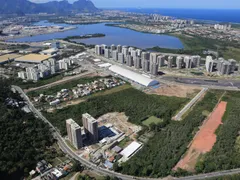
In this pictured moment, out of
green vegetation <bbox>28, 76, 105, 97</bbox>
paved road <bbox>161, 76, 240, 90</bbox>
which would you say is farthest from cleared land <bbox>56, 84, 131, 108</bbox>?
paved road <bbox>161, 76, 240, 90</bbox>

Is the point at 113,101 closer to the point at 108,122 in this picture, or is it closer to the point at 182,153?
the point at 108,122

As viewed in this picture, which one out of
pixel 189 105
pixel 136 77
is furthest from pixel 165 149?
pixel 136 77

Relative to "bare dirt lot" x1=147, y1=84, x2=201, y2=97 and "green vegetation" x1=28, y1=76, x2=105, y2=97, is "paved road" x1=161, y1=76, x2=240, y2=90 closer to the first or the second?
"bare dirt lot" x1=147, y1=84, x2=201, y2=97

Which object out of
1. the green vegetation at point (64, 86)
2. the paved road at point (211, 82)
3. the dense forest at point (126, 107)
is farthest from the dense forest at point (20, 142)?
the paved road at point (211, 82)

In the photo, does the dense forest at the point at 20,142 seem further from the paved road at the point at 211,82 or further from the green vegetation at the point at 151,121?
the paved road at the point at 211,82

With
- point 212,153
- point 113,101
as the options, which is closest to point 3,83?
point 113,101

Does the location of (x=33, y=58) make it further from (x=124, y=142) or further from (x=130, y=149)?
(x=130, y=149)
